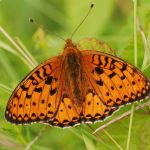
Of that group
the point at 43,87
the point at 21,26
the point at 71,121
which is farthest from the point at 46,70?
the point at 21,26

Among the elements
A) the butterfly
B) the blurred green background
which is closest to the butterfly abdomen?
the butterfly

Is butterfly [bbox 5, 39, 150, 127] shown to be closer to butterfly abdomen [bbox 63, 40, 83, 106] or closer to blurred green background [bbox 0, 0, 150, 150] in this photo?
butterfly abdomen [bbox 63, 40, 83, 106]

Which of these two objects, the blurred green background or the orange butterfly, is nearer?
the orange butterfly

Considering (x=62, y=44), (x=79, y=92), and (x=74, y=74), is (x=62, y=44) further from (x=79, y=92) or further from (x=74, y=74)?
(x=79, y=92)

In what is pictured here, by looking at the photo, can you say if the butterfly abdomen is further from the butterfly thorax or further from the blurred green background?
the blurred green background

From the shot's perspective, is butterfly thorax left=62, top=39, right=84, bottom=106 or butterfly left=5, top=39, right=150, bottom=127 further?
butterfly thorax left=62, top=39, right=84, bottom=106

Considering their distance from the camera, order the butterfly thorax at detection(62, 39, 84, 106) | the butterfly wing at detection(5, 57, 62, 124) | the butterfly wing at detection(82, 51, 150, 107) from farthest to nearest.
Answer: the butterfly thorax at detection(62, 39, 84, 106) < the butterfly wing at detection(5, 57, 62, 124) < the butterfly wing at detection(82, 51, 150, 107)

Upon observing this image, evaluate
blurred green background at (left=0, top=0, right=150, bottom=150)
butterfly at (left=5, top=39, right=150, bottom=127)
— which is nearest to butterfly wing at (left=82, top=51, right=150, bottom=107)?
butterfly at (left=5, top=39, right=150, bottom=127)

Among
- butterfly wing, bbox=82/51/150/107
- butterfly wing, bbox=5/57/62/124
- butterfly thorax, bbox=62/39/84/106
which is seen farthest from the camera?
butterfly thorax, bbox=62/39/84/106
